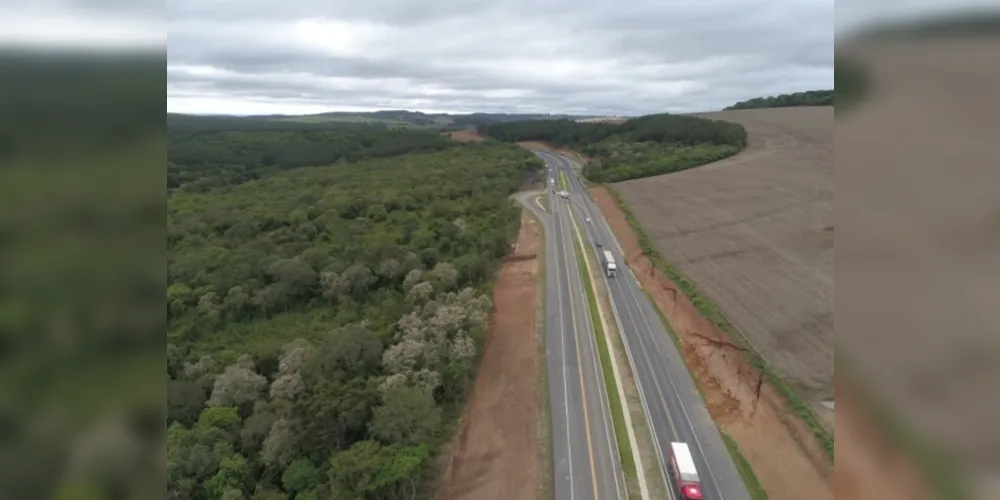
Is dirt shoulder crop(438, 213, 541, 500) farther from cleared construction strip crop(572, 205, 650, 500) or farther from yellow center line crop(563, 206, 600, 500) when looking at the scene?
cleared construction strip crop(572, 205, 650, 500)

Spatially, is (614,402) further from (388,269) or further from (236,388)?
(388,269)

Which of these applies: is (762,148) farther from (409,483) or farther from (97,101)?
(97,101)

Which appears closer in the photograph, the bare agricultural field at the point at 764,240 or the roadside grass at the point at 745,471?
the roadside grass at the point at 745,471

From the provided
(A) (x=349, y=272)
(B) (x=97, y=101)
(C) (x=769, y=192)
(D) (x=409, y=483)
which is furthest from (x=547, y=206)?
(B) (x=97, y=101)

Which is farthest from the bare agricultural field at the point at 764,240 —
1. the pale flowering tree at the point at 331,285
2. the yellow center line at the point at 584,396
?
the pale flowering tree at the point at 331,285

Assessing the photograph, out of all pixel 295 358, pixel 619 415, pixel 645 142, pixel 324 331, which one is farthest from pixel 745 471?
pixel 645 142

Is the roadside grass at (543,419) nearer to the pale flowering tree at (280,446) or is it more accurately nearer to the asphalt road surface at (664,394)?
the asphalt road surface at (664,394)
